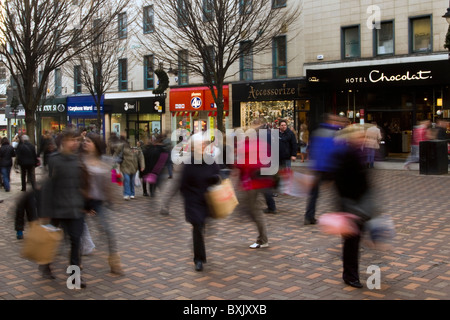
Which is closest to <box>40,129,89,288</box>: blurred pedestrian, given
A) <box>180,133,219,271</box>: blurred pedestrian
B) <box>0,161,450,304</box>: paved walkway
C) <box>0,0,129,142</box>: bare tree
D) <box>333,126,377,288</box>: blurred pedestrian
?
<box>0,161,450,304</box>: paved walkway

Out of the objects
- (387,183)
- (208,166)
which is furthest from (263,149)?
(387,183)

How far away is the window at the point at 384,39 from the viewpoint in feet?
70.1

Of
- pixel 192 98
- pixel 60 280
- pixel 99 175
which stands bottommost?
pixel 60 280

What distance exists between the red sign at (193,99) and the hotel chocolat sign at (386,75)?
6.16 meters

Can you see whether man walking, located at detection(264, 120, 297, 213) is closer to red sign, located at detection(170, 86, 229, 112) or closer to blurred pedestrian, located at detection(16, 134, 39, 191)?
blurred pedestrian, located at detection(16, 134, 39, 191)

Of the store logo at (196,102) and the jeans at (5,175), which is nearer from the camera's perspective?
the jeans at (5,175)

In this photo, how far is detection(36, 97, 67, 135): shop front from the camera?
37.5 meters

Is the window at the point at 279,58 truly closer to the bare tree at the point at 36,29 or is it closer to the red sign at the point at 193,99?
the red sign at the point at 193,99

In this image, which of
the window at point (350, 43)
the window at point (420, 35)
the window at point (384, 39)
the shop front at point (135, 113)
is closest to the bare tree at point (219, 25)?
the window at point (350, 43)

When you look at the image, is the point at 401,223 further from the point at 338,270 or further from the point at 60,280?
the point at 60,280

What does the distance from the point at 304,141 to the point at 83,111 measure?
18.8 metres
